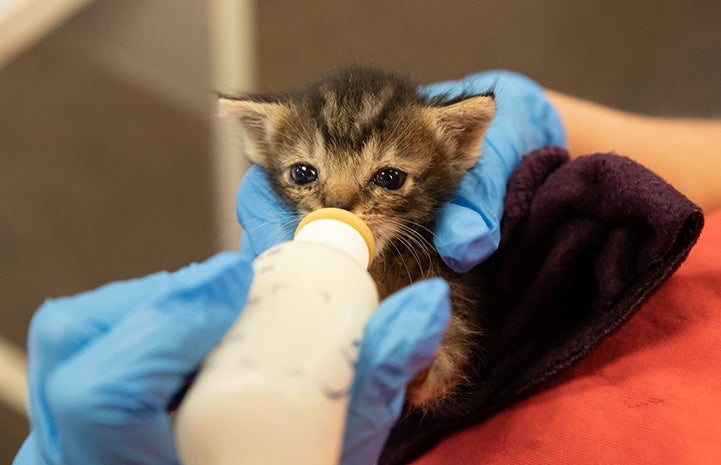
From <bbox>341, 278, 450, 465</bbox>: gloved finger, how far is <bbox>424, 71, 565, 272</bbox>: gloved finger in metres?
0.40

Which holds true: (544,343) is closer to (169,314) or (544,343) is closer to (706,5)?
(169,314)

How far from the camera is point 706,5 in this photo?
2.94m

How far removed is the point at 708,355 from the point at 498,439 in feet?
1.20

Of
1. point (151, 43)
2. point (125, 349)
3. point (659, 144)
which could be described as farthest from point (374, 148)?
point (151, 43)

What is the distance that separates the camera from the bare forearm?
1.70 metres

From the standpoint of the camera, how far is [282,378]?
0.71m

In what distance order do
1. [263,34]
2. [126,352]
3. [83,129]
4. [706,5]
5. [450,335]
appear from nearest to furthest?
[126,352] < [450,335] < [706,5] < [83,129] < [263,34]

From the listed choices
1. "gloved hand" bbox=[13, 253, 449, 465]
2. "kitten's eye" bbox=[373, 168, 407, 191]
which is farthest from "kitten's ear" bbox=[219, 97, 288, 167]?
"gloved hand" bbox=[13, 253, 449, 465]

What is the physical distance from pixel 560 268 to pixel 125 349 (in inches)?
32.6

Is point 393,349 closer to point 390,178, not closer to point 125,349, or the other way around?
point 125,349

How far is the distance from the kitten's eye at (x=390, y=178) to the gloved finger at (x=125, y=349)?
513 mm

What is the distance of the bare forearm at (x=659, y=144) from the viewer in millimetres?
1701

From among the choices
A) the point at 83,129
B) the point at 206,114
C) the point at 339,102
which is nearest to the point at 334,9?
the point at 206,114

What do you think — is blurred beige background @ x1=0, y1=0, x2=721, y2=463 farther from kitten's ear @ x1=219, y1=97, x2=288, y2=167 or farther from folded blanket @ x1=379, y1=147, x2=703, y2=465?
folded blanket @ x1=379, y1=147, x2=703, y2=465
